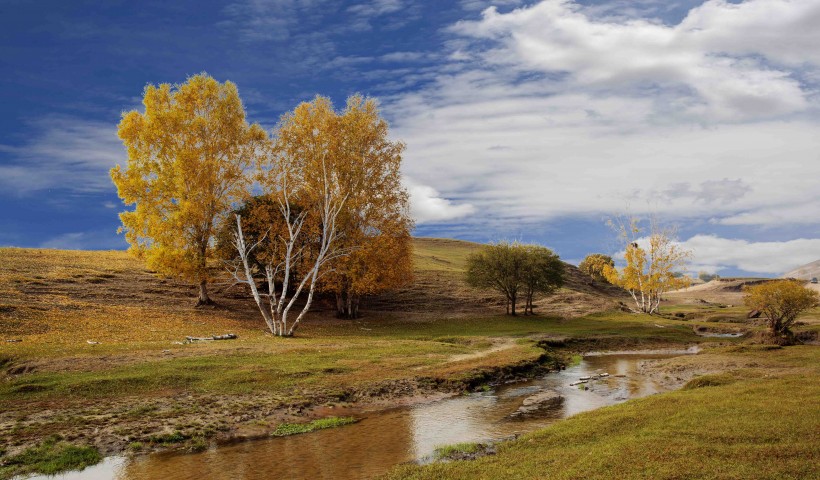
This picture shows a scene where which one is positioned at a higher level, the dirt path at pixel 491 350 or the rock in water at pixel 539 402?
the dirt path at pixel 491 350

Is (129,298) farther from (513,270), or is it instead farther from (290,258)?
(513,270)

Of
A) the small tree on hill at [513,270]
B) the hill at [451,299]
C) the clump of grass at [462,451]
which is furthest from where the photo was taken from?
the hill at [451,299]

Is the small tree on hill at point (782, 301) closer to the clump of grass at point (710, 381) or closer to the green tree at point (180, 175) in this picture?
the clump of grass at point (710, 381)

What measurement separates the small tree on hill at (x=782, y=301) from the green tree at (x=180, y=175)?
176 ft

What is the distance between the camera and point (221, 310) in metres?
57.2

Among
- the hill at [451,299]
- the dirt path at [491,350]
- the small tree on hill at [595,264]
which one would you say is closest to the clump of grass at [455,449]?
the dirt path at [491,350]

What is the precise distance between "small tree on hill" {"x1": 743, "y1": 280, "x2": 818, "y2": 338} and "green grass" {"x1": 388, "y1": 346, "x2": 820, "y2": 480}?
3275 centimetres

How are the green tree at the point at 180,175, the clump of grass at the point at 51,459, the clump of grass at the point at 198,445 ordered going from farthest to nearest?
1. the green tree at the point at 180,175
2. the clump of grass at the point at 198,445
3. the clump of grass at the point at 51,459

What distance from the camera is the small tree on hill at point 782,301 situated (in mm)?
47281

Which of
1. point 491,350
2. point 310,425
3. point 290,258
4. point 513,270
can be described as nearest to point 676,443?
point 310,425

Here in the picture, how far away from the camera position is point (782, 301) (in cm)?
4822

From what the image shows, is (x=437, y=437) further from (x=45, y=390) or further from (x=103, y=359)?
(x=103, y=359)

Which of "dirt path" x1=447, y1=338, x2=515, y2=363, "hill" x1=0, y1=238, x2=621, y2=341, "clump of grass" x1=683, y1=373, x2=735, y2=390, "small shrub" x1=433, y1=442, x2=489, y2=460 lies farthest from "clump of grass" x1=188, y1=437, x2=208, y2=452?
"hill" x1=0, y1=238, x2=621, y2=341

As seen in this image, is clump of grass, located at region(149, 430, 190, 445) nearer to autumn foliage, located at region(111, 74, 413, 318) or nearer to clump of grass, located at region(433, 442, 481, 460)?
clump of grass, located at region(433, 442, 481, 460)
